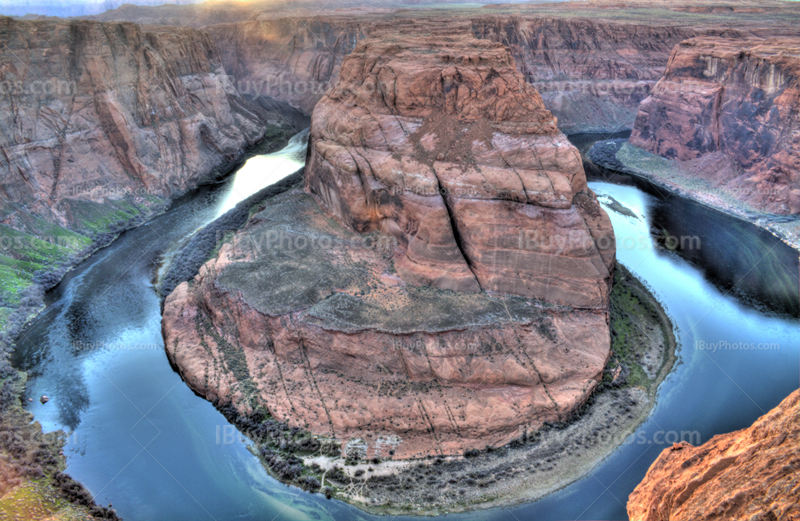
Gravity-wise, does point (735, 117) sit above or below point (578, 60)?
below

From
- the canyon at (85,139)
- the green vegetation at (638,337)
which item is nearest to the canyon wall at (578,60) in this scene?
the canyon at (85,139)

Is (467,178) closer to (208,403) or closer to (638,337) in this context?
(638,337)

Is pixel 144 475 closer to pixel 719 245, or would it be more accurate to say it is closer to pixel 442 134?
pixel 442 134

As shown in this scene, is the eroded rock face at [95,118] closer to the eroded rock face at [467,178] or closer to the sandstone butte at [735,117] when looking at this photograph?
the eroded rock face at [467,178]

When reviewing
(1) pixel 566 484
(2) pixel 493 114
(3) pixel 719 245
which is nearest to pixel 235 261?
(2) pixel 493 114

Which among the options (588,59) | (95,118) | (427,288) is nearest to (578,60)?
(588,59)

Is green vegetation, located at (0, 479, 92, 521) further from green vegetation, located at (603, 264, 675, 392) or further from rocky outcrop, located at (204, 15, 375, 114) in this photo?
rocky outcrop, located at (204, 15, 375, 114)
